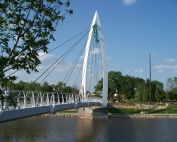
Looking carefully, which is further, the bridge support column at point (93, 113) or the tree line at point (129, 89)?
the tree line at point (129, 89)

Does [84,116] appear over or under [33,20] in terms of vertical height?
under

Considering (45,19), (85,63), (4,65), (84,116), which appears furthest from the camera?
(84,116)

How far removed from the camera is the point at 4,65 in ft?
14.8

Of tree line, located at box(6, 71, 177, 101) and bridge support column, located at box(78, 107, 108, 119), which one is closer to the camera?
bridge support column, located at box(78, 107, 108, 119)

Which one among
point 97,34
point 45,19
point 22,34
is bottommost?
point 22,34

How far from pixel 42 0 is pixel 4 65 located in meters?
1.36

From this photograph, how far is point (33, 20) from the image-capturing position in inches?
187

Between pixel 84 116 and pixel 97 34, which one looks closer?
pixel 97 34

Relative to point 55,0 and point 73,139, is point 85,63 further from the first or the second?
point 55,0

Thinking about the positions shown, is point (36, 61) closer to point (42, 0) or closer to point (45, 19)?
point (45, 19)

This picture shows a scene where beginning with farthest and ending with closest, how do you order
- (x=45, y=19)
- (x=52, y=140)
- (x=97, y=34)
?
(x=97, y=34) → (x=52, y=140) → (x=45, y=19)

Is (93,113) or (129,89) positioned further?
(129,89)

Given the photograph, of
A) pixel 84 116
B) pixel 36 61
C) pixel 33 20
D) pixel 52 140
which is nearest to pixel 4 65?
pixel 36 61

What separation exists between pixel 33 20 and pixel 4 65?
3.16 ft
